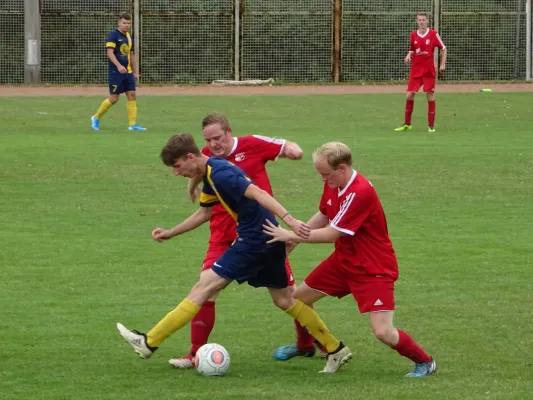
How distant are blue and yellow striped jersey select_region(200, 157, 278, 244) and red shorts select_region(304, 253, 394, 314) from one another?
1.56 feet

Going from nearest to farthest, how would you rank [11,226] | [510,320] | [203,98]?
[510,320]
[11,226]
[203,98]

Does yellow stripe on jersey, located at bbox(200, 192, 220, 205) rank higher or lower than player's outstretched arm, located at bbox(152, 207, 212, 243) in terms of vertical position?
higher

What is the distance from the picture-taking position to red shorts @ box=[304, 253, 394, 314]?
7090mm

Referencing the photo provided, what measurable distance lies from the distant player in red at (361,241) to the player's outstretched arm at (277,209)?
2.2 inches

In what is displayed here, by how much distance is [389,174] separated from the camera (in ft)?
53.0

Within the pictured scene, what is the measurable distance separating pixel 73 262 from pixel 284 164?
6.98 m

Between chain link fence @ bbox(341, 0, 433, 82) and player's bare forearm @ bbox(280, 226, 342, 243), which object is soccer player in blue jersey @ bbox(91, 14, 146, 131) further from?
player's bare forearm @ bbox(280, 226, 342, 243)

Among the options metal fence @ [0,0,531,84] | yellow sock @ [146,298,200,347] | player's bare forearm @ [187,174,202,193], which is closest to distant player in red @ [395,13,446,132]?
metal fence @ [0,0,531,84]

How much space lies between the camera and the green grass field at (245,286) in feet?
23.5

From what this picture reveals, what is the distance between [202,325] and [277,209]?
116cm

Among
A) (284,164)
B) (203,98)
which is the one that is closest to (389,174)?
(284,164)

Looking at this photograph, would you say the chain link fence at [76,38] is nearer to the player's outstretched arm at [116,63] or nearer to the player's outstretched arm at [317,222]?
the player's outstretched arm at [116,63]

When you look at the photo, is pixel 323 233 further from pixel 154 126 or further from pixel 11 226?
pixel 154 126

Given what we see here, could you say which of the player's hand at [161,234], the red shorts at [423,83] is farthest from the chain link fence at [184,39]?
the player's hand at [161,234]
